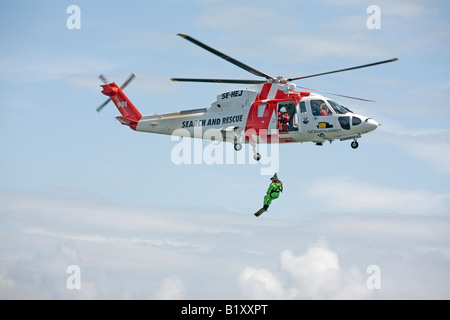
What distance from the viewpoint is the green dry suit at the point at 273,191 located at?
4244 centimetres

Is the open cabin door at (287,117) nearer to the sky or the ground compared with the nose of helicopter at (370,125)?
nearer to the sky

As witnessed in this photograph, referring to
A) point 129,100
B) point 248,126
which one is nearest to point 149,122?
point 129,100

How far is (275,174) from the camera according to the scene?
42.6 m

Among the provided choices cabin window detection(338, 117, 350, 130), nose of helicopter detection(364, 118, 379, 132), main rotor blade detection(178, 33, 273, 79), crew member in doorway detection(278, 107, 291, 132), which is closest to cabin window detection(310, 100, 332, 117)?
cabin window detection(338, 117, 350, 130)

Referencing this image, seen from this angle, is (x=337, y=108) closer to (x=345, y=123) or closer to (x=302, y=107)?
(x=345, y=123)

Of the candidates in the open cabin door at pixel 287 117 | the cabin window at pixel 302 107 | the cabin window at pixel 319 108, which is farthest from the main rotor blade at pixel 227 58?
the cabin window at pixel 319 108

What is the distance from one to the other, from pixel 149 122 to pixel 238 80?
9.65m

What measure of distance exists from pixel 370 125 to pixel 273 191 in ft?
23.4

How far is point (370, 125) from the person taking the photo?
A: 42062mm

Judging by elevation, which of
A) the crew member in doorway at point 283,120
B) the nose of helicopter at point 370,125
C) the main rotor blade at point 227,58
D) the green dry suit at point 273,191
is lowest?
the green dry suit at point 273,191

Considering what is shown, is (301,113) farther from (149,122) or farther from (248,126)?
(149,122)

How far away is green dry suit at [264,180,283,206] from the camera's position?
4244 centimetres

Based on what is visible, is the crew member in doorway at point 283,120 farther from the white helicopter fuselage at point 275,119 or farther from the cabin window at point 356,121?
the cabin window at point 356,121

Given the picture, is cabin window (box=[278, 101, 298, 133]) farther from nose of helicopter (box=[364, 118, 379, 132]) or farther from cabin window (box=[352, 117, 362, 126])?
nose of helicopter (box=[364, 118, 379, 132])
